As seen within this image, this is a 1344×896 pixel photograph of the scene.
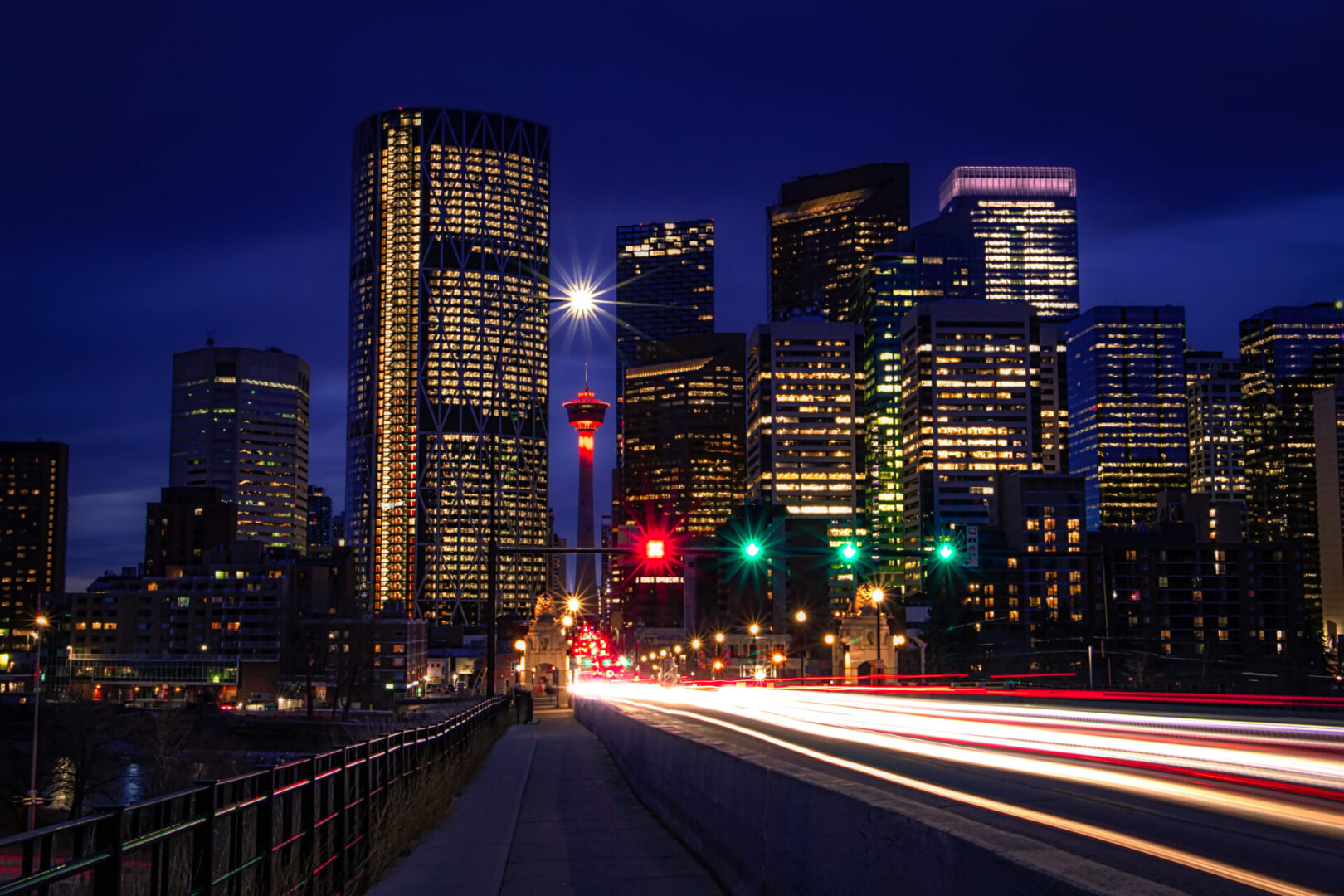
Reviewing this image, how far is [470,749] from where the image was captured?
90.4ft

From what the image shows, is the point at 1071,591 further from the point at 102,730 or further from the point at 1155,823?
the point at 1155,823

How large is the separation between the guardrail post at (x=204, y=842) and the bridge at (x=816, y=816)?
0.06 ft

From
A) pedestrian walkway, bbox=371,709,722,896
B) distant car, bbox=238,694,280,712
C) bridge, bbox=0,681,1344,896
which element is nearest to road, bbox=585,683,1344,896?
bridge, bbox=0,681,1344,896

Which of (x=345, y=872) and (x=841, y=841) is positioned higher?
(x=841, y=841)

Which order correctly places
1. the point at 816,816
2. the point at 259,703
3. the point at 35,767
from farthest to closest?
the point at 259,703 < the point at 35,767 < the point at 816,816

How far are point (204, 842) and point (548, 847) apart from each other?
26.2 feet

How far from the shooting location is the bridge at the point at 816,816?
7172mm

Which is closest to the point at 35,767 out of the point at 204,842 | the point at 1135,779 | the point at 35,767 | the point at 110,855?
the point at 35,767

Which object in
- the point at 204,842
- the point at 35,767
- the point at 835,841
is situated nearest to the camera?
the point at 835,841

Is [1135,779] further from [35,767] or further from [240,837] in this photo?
[35,767]

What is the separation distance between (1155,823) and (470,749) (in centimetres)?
1818

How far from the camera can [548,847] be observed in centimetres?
1585

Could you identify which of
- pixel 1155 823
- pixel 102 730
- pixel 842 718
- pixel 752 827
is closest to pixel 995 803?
pixel 1155 823

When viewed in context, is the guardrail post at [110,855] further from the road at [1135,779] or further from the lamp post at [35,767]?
the road at [1135,779]
